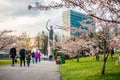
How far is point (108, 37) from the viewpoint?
70.4ft

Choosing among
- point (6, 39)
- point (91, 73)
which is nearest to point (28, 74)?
point (91, 73)

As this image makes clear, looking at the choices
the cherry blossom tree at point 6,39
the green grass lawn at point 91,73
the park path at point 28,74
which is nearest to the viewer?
the green grass lawn at point 91,73

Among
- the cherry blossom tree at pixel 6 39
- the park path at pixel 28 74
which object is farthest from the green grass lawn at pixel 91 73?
the cherry blossom tree at pixel 6 39

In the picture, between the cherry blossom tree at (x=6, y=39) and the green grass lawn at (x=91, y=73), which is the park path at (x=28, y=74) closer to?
the green grass lawn at (x=91, y=73)

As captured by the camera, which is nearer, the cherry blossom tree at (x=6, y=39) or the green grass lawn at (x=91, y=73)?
the green grass lawn at (x=91, y=73)

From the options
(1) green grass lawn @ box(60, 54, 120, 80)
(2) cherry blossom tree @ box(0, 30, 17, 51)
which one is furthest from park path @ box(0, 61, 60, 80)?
(2) cherry blossom tree @ box(0, 30, 17, 51)

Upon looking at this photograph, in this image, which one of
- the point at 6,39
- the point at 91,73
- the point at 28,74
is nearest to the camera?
the point at 91,73

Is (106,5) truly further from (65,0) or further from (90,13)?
(65,0)

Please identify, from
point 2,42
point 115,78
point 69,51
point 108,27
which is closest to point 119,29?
point 108,27

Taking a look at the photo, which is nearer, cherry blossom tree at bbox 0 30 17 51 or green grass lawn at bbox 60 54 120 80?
green grass lawn at bbox 60 54 120 80

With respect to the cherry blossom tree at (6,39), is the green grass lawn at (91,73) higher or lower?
lower

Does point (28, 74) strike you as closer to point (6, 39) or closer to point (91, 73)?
point (91, 73)

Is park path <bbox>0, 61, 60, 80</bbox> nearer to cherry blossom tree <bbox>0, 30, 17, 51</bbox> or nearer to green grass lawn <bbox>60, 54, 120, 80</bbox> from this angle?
green grass lawn <bbox>60, 54, 120, 80</bbox>

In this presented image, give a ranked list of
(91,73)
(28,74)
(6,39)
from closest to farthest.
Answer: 1. (91,73)
2. (28,74)
3. (6,39)
